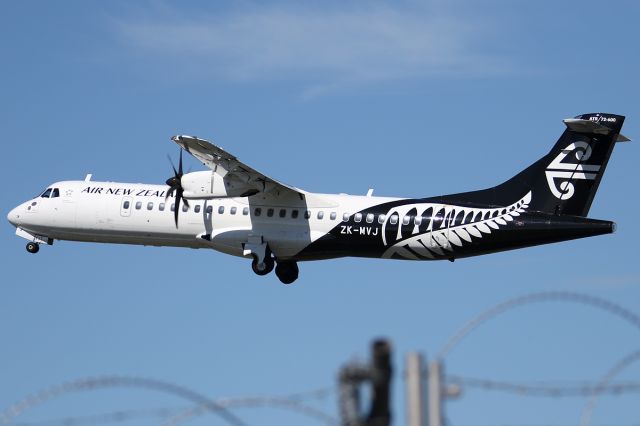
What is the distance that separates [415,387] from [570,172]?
2716cm

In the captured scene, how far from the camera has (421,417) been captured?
25.5 meters

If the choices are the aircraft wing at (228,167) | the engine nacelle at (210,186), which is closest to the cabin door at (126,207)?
the engine nacelle at (210,186)

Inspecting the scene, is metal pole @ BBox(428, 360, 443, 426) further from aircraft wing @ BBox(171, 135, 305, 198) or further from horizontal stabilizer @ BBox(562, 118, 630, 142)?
aircraft wing @ BBox(171, 135, 305, 198)

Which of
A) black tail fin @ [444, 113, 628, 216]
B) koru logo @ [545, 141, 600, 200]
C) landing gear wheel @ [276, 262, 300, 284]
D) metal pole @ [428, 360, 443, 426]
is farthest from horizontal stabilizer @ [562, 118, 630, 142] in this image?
metal pole @ [428, 360, 443, 426]

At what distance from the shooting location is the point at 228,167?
174 ft

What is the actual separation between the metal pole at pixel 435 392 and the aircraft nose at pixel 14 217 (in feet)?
117

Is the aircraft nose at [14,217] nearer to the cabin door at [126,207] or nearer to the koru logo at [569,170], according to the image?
the cabin door at [126,207]

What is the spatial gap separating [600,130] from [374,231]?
911 cm

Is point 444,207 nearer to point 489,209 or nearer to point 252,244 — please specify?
point 489,209

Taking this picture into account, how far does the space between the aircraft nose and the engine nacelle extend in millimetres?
9015

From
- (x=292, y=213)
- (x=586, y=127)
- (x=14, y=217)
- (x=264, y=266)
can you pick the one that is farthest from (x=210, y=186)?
(x=586, y=127)

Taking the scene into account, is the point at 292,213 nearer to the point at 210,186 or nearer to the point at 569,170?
the point at 210,186

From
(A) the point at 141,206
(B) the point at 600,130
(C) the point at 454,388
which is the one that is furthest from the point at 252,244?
(C) the point at 454,388

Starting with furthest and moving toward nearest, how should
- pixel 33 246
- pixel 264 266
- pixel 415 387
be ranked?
pixel 33 246
pixel 264 266
pixel 415 387
